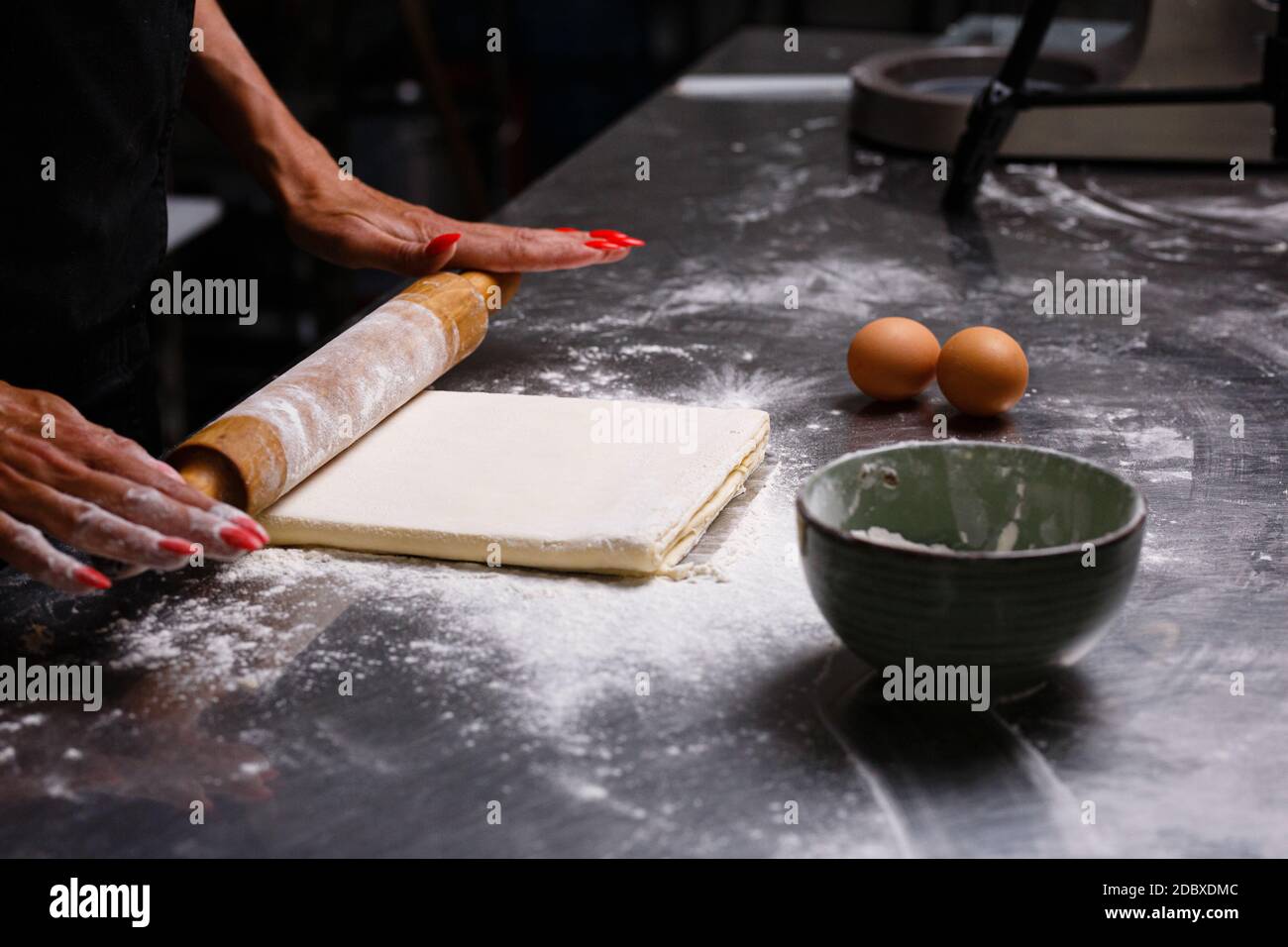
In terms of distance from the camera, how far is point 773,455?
1.34 metres

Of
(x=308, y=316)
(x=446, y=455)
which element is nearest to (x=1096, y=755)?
(x=446, y=455)

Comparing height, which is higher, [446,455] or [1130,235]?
→ [1130,235]

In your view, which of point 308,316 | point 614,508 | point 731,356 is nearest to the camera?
point 614,508

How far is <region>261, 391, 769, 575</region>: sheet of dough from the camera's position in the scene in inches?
43.4

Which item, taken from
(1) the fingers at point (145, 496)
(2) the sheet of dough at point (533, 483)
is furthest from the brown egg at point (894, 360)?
(1) the fingers at point (145, 496)

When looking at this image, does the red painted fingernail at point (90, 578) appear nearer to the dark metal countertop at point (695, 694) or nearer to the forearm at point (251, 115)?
the dark metal countertop at point (695, 694)

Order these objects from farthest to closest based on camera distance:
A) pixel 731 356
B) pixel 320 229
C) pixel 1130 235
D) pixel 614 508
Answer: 1. pixel 1130 235
2. pixel 320 229
3. pixel 731 356
4. pixel 614 508

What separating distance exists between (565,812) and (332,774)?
0.15 metres

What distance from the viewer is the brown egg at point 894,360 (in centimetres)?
143

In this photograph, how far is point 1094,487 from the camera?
3.15ft

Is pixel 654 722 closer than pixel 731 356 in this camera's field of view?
Yes
